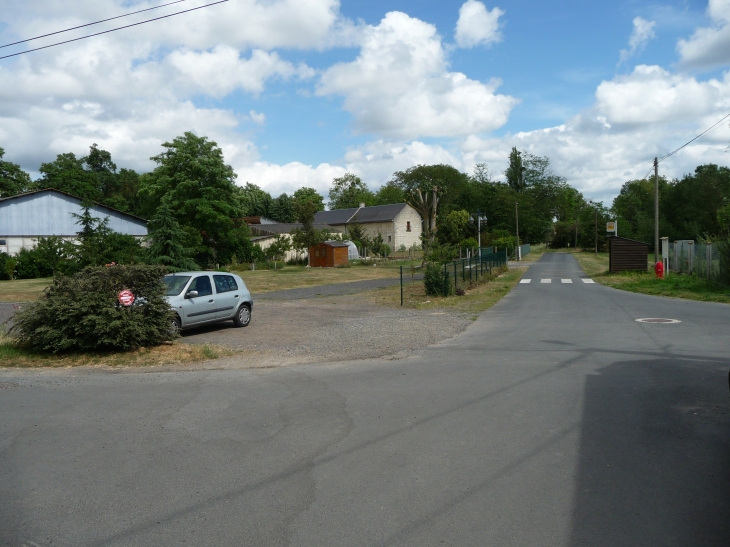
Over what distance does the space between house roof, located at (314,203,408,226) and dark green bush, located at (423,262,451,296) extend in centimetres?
5562

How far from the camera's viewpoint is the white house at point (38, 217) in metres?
44.5

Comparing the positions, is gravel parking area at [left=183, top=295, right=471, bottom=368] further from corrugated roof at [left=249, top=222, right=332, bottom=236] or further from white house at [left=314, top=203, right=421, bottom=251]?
white house at [left=314, top=203, right=421, bottom=251]

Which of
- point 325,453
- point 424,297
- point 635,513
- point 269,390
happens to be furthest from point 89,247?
point 635,513

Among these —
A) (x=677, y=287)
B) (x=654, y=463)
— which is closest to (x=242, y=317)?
(x=654, y=463)

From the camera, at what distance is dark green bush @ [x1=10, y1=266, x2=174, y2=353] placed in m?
11.7

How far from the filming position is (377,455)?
5.83 metres

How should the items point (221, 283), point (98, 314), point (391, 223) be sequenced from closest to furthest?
point (98, 314)
point (221, 283)
point (391, 223)

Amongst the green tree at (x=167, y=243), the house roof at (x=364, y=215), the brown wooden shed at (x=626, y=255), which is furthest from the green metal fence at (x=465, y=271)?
the house roof at (x=364, y=215)

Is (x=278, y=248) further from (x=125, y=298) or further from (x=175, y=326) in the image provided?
(x=125, y=298)

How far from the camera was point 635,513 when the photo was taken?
4457mm

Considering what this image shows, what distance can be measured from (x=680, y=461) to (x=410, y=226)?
7842cm

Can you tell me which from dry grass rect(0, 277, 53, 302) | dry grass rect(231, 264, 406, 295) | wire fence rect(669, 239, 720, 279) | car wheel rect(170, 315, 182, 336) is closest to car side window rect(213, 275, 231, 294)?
car wheel rect(170, 315, 182, 336)

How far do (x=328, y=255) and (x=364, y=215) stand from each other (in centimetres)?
3145

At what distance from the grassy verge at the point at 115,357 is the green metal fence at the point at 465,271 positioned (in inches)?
549
